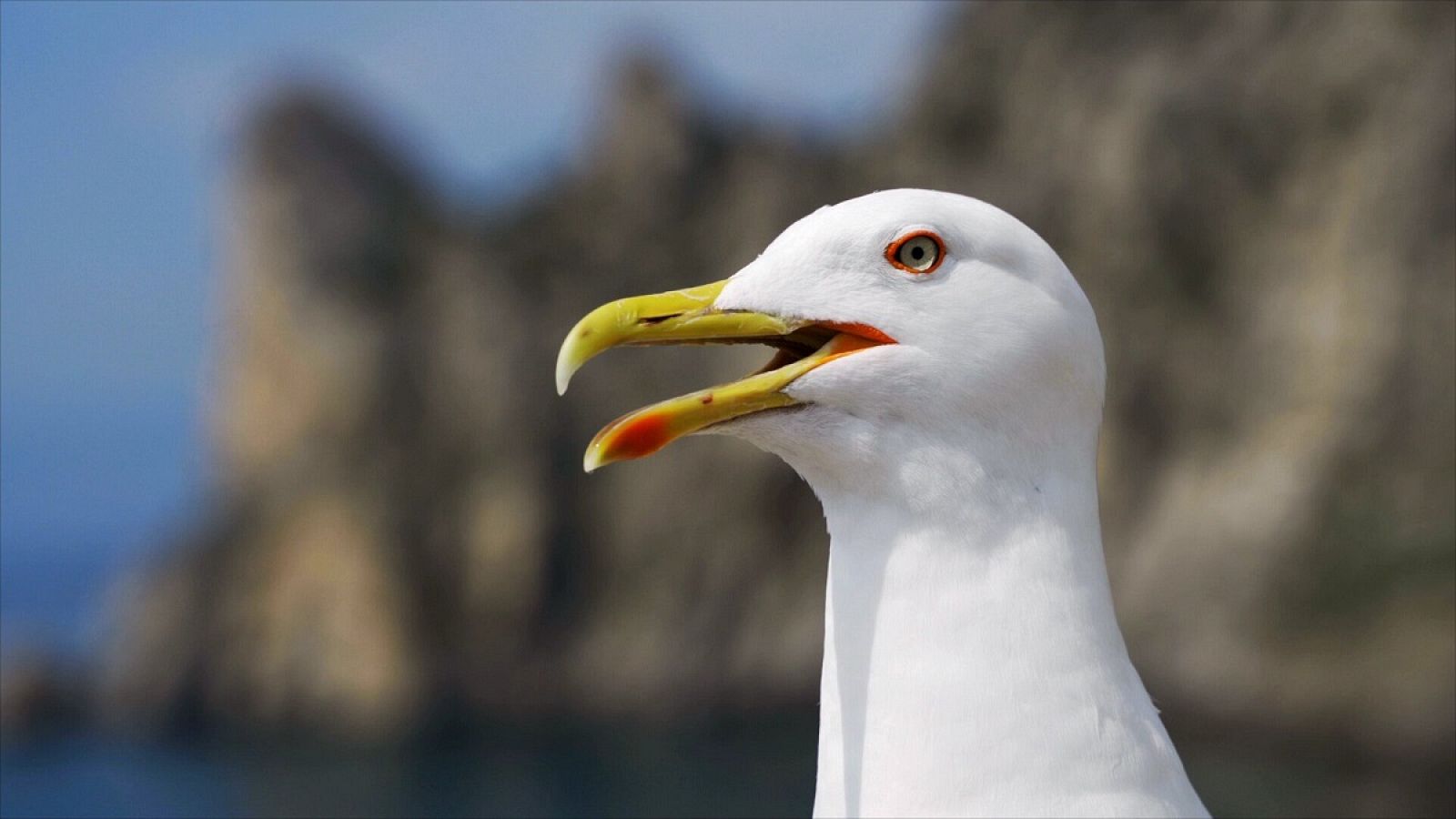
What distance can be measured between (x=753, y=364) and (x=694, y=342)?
11.3 m

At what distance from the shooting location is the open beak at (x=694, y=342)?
1.86m

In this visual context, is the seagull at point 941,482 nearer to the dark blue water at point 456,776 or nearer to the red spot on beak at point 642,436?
the red spot on beak at point 642,436

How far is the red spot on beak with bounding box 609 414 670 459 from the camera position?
6.07ft

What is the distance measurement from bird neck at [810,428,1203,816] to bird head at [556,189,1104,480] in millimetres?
60

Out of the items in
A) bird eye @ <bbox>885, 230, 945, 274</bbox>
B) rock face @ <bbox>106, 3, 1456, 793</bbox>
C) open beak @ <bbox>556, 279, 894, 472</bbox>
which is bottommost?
open beak @ <bbox>556, 279, 894, 472</bbox>

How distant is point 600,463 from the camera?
1844 millimetres

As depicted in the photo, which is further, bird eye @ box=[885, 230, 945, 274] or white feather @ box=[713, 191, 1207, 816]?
bird eye @ box=[885, 230, 945, 274]

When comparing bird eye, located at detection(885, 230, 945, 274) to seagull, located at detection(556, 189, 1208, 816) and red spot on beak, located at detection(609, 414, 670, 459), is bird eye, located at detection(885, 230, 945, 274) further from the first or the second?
red spot on beak, located at detection(609, 414, 670, 459)

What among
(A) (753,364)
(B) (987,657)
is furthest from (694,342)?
(A) (753,364)

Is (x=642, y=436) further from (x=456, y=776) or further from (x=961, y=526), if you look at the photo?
(x=456, y=776)

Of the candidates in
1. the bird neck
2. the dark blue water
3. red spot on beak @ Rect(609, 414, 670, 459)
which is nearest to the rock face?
the dark blue water

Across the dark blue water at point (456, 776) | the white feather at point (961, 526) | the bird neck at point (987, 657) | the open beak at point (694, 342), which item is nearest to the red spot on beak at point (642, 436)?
the open beak at point (694, 342)

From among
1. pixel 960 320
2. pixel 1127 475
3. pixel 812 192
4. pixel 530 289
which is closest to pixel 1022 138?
pixel 812 192

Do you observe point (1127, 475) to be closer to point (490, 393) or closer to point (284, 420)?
point (490, 393)
